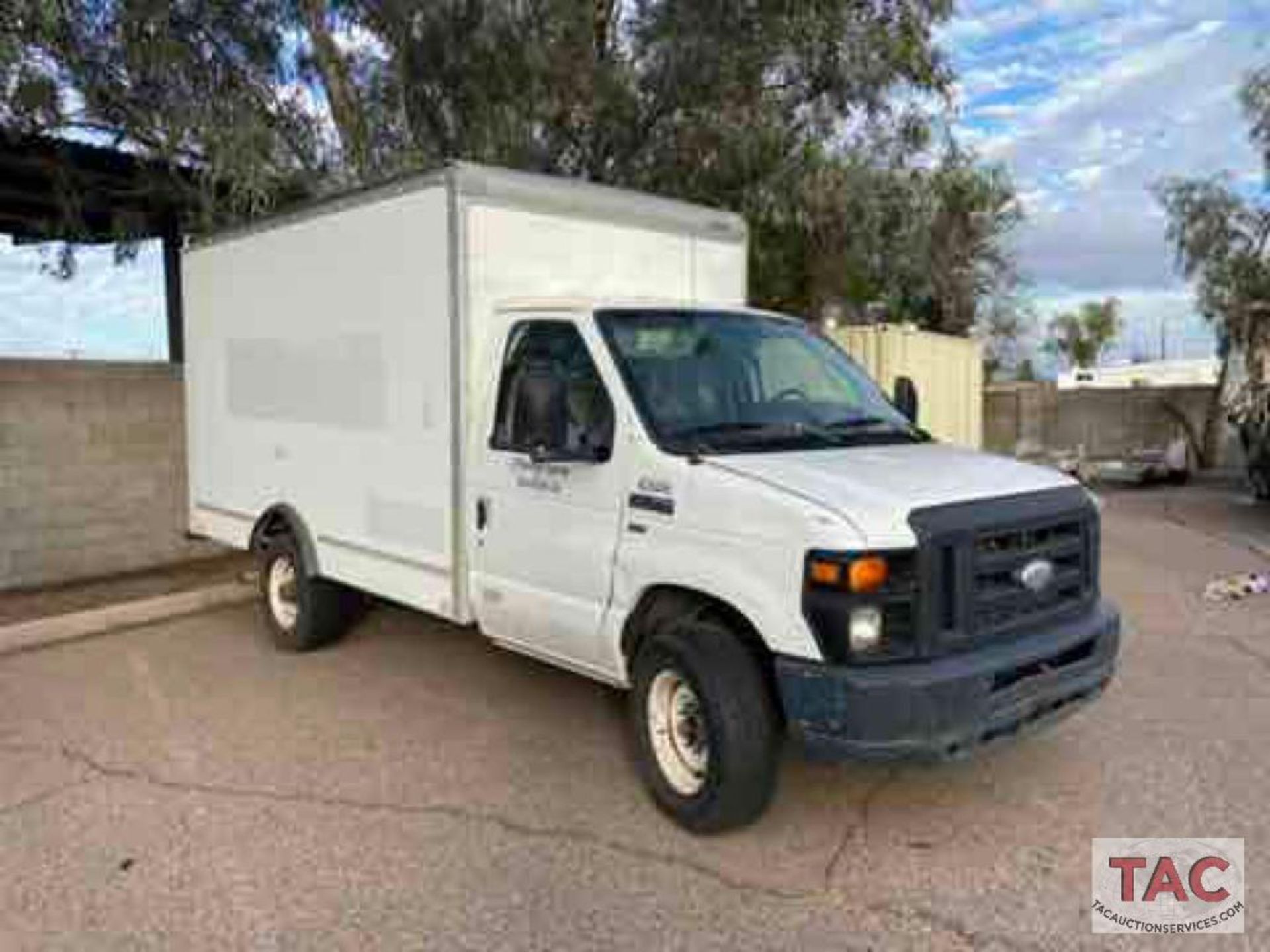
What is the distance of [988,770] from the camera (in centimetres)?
446

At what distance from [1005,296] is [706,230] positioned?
24376mm

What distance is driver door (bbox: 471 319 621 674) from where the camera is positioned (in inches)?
165

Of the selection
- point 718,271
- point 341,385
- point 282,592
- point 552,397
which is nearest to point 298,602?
point 282,592

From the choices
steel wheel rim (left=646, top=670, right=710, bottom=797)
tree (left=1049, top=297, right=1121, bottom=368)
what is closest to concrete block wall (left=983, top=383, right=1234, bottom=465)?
steel wheel rim (left=646, top=670, right=710, bottom=797)

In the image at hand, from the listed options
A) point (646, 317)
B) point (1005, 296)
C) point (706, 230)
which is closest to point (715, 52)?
point (706, 230)

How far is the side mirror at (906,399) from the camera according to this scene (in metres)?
5.28

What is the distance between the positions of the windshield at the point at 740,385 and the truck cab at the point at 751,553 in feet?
0.04

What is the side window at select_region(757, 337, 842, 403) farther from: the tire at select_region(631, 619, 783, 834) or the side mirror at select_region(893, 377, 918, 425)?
the tire at select_region(631, 619, 783, 834)

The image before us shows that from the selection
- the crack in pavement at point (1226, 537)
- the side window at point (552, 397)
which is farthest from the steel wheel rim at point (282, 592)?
the crack in pavement at point (1226, 537)

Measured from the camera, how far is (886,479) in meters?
3.68

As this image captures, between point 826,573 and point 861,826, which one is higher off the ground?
point 826,573

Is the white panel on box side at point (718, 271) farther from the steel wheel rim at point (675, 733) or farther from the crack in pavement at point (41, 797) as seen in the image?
the crack in pavement at point (41, 797)

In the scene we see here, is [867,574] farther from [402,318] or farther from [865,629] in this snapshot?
[402,318]

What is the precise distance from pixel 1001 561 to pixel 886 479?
52 centimetres
